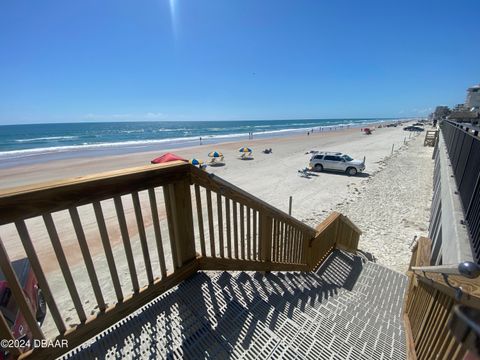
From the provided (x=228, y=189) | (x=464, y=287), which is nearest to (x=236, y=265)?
(x=228, y=189)

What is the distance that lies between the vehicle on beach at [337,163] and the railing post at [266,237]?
13380mm

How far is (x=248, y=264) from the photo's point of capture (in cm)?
306

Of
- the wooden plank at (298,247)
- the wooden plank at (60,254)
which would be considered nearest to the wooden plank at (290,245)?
the wooden plank at (298,247)

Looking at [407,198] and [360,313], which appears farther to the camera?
[407,198]

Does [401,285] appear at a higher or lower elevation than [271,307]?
lower

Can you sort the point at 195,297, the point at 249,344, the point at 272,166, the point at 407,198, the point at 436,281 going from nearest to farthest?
the point at 436,281 → the point at 249,344 → the point at 195,297 → the point at 407,198 → the point at 272,166

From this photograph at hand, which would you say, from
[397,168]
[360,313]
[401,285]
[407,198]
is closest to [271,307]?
[360,313]

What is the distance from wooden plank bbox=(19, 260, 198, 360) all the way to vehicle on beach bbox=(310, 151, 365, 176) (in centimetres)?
1453

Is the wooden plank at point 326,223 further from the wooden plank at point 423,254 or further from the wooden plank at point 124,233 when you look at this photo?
the wooden plank at point 124,233

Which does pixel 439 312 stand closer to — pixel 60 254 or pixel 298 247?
pixel 298 247

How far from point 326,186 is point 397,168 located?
7.15 meters

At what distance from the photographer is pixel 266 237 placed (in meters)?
3.18

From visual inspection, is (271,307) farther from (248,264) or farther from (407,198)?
(407,198)

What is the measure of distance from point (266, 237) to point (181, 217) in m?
1.37
